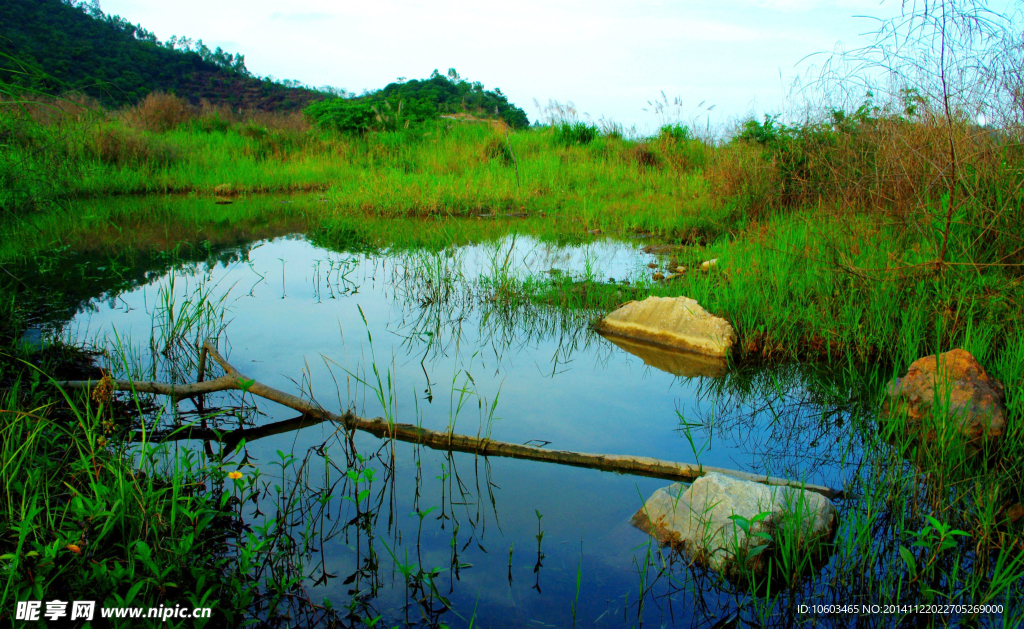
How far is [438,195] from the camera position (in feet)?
31.8

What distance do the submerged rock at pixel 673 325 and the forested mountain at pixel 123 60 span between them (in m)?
18.0

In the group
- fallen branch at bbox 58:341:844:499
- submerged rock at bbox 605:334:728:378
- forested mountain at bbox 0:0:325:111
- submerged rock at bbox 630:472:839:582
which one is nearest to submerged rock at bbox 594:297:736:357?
submerged rock at bbox 605:334:728:378

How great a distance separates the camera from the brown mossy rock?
2.58m

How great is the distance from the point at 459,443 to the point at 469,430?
244 millimetres

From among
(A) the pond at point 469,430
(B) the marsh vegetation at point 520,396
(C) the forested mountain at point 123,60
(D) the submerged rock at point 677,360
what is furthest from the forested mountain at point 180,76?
(D) the submerged rock at point 677,360

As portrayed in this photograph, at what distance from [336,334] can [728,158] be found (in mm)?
5872

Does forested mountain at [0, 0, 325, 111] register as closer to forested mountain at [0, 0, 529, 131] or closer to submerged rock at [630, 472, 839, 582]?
forested mountain at [0, 0, 529, 131]

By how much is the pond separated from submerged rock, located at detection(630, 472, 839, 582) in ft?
0.25

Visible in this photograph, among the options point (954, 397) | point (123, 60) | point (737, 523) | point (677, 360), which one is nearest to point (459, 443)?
point (737, 523)

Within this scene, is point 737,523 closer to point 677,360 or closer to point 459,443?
point 459,443

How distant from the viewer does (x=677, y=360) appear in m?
4.01

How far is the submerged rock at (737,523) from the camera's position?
6.41 ft

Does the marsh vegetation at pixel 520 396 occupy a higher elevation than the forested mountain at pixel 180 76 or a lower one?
lower

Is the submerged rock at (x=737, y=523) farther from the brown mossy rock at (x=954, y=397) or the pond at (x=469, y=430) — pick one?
the brown mossy rock at (x=954, y=397)
